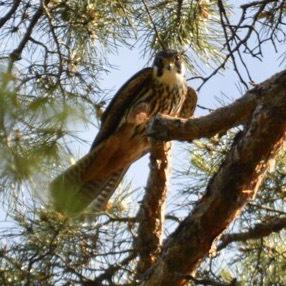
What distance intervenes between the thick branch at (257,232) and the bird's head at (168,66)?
1.16 meters

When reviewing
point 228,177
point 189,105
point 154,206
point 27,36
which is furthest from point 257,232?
point 189,105

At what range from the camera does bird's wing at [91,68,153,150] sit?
179 inches

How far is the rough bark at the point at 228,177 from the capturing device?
3.03 meters

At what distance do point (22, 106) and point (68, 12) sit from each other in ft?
5.41

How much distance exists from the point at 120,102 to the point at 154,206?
3.17ft

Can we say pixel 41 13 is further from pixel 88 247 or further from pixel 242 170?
pixel 242 170

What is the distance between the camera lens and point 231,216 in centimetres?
311

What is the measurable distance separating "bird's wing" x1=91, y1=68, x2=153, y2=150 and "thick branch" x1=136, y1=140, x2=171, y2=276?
2.30ft

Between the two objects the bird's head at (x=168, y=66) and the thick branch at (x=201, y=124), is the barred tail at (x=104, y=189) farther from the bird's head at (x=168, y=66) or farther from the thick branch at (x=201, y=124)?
the thick branch at (x=201, y=124)

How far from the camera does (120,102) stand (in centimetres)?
463

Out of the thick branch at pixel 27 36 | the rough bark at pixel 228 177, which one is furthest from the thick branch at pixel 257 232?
the thick branch at pixel 27 36

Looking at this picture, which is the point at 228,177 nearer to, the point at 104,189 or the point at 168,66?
the point at 104,189

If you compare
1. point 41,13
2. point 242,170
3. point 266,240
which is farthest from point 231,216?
point 41,13

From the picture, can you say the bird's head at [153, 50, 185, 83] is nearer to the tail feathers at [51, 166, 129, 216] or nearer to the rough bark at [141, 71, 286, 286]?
the tail feathers at [51, 166, 129, 216]
